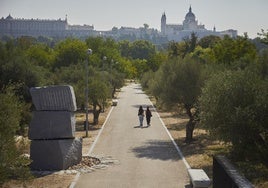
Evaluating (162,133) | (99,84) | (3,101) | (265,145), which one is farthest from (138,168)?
(99,84)

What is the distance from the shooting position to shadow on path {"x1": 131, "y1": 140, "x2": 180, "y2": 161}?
20.0m

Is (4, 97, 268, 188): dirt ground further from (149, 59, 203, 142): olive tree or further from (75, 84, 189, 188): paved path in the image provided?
(149, 59, 203, 142): olive tree

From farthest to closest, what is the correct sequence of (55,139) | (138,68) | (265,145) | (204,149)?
(138,68), (204,149), (55,139), (265,145)

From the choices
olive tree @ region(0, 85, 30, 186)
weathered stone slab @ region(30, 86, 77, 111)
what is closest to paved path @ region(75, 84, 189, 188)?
weathered stone slab @ region(30, 86, 77, 111)

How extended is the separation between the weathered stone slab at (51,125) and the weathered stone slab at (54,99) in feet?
0.67

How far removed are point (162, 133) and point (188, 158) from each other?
28.0 ft

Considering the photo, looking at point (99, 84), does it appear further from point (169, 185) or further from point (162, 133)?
point (169, 185)

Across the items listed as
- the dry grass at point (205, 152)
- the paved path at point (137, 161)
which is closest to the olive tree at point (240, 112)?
the dry grass at point (205, 152)

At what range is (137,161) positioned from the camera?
742 inches

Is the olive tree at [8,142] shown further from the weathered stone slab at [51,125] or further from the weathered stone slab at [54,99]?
the weathered stone slab at [51,125]

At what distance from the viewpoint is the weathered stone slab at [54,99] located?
56.6 ft

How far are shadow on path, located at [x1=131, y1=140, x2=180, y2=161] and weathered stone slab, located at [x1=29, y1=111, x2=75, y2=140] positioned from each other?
13.6ft

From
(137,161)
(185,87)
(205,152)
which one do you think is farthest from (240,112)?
(185,87)

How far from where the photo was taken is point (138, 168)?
17.5 meters
